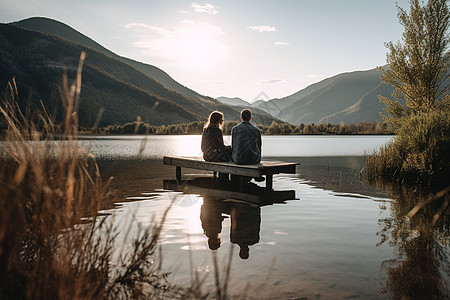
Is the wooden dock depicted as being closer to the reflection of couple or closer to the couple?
the couple

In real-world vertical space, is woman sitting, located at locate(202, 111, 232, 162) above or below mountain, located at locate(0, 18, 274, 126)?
below

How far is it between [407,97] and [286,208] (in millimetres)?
15570

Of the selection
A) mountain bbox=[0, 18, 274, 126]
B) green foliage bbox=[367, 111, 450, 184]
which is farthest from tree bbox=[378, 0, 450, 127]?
mountain bbox=[0, 18, 274, 126]

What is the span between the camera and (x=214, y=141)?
411 inches

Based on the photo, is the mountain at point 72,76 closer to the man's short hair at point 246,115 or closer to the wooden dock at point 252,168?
the wooden dock at point 252,168

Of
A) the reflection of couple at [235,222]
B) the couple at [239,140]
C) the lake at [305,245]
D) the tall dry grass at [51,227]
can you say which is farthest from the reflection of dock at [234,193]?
the tall dry grass at [51,227]

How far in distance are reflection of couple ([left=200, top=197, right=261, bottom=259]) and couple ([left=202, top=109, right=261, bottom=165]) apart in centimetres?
141

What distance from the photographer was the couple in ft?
31.2

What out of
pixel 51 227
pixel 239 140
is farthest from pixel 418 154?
pixel 51 227

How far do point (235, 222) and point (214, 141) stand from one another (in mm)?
3953

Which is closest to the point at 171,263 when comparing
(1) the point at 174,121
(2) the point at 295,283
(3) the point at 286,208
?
(2) the point at 295,283

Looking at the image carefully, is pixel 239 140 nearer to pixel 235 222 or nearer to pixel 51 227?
pixel 235 222

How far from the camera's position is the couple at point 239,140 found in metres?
9.52

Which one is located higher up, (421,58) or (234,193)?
(421,58)
